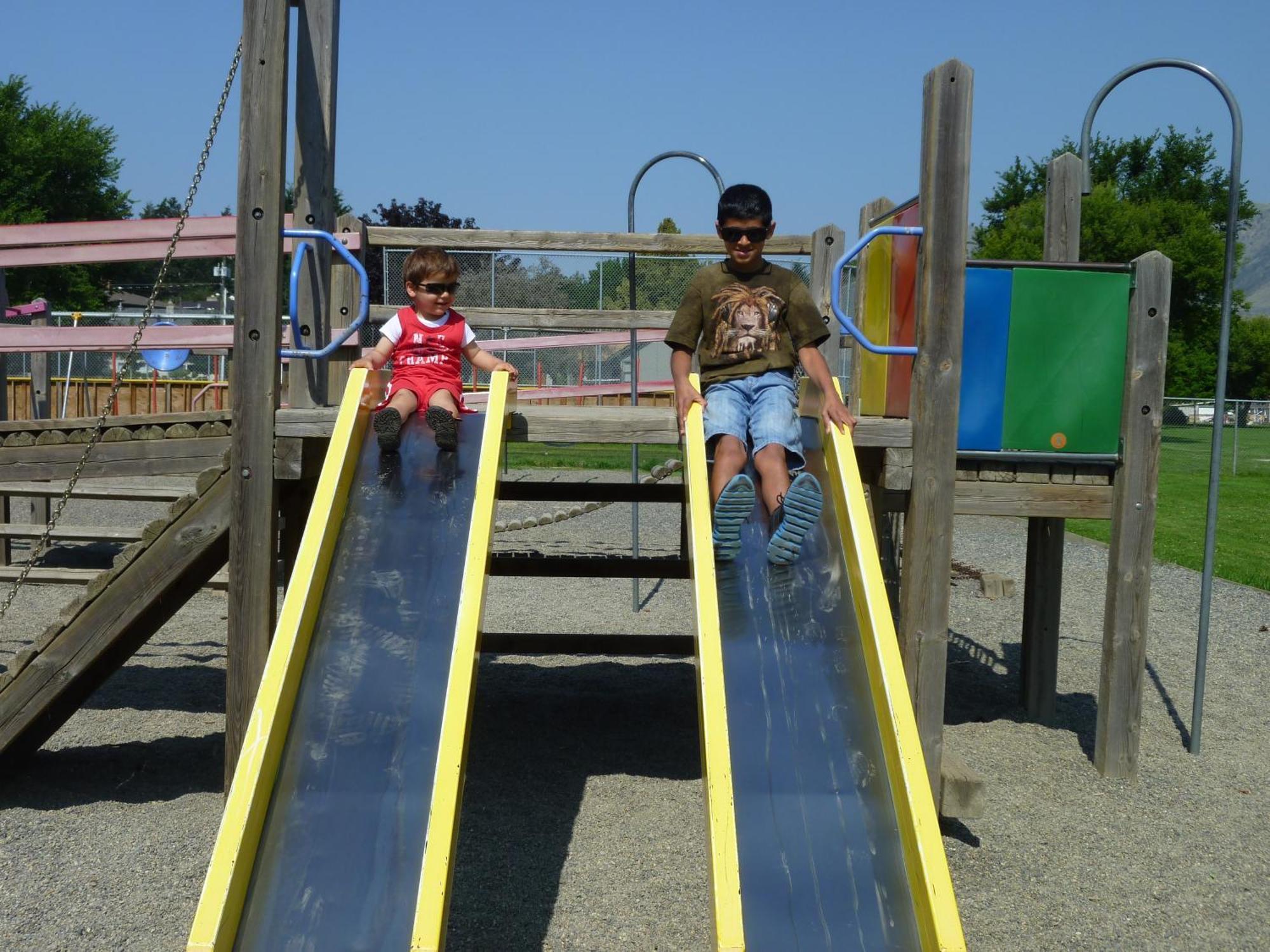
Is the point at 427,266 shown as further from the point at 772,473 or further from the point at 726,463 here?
the point at 772,473

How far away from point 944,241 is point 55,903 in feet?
13.4

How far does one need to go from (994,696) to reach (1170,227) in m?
50.6

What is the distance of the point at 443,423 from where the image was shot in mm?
4992

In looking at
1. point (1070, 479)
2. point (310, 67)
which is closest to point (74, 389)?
point (310, 67)

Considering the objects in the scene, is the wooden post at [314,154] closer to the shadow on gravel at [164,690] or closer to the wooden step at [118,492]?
the shadow on gravel at [164,690]

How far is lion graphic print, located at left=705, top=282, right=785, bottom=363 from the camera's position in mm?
5160

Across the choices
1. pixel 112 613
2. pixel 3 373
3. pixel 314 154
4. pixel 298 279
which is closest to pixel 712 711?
pixel 112 613

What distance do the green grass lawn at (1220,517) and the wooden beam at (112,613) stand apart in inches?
187

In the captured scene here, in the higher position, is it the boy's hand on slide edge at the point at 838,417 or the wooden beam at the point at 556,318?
the wooden beam at the point at 556,318

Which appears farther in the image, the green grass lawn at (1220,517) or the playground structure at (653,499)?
the green grass lawn at (1220,517)

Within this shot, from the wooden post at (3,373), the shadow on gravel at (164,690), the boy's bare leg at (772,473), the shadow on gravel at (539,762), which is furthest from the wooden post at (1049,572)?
the wooden post at (3,373)

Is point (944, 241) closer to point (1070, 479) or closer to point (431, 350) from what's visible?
point (1070, 479)

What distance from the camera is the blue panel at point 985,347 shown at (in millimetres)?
5953

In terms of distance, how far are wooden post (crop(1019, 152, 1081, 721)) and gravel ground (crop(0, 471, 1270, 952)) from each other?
0.72 ft
